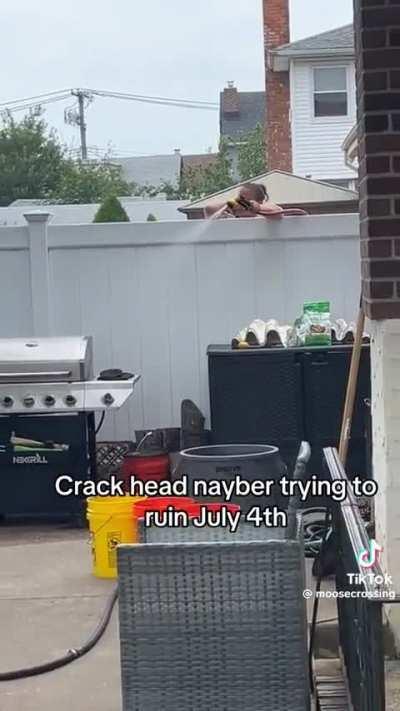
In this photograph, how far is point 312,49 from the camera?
25875 mm

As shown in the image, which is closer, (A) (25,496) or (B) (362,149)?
(B) (362,149)

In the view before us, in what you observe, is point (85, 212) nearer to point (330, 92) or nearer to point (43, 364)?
point (330, 92)

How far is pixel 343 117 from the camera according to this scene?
26.6m

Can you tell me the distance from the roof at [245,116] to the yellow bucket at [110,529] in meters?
51.2

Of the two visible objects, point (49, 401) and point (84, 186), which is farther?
point (84, 186)

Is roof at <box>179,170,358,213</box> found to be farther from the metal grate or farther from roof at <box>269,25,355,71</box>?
roof at <box>269,25,355,71</box>

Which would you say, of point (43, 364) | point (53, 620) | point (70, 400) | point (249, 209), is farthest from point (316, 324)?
point (53, 620)

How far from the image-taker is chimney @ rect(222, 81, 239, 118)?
5681 centimetres

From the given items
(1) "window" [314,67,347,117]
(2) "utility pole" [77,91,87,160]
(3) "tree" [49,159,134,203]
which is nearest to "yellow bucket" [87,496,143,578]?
(1) "window" [314,67,347,117]

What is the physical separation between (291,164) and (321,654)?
23.9 meters

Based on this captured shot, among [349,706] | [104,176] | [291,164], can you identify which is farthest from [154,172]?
[349,706]

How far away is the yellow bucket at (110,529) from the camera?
223 inches

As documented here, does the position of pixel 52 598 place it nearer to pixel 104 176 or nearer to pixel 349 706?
pixel 349 706

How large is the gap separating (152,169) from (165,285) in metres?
54.8
